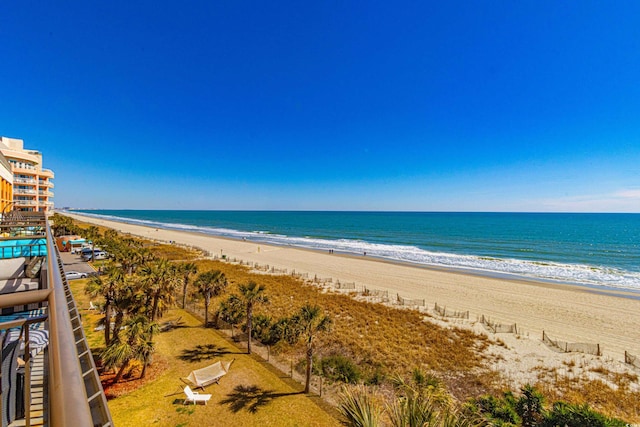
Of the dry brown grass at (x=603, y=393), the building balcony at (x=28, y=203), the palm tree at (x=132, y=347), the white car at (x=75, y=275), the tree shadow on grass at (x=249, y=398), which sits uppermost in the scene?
the building balcony at (x=28, y=203)

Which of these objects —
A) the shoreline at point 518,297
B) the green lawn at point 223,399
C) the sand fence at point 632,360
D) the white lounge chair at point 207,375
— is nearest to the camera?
the green lawn at point 223,399

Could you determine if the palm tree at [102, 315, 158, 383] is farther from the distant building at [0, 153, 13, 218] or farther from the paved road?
the paved road

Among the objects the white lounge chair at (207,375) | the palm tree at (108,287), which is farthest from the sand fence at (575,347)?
the palm tree at (108,287)

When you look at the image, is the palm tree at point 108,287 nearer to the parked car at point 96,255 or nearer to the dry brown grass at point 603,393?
the dry brown grass at point 603,393

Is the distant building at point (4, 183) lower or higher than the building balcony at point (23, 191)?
lower

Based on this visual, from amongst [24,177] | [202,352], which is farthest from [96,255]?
[202,352]

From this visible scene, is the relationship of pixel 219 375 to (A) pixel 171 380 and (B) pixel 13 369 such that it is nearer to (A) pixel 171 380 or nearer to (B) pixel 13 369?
(A) pixel 171 380

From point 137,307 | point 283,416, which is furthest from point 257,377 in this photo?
point 137,307

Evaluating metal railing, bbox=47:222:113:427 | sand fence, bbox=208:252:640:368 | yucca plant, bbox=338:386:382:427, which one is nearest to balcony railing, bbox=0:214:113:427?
metal railing, bbox=47:222:113:427
